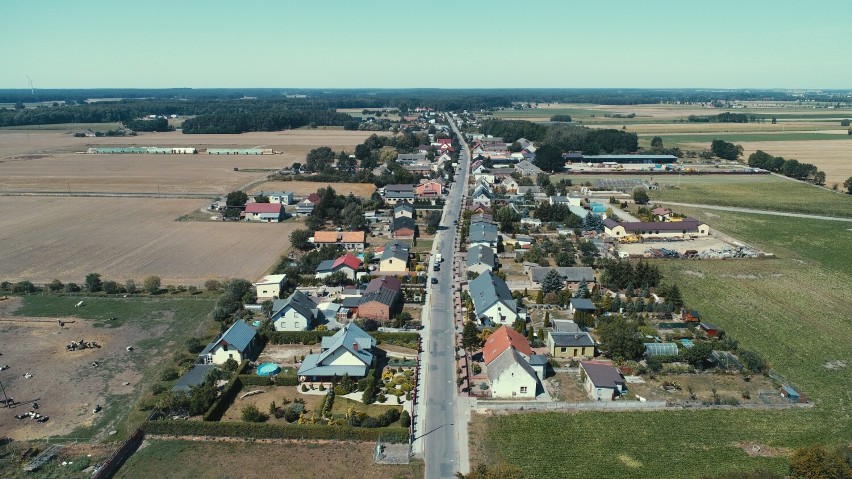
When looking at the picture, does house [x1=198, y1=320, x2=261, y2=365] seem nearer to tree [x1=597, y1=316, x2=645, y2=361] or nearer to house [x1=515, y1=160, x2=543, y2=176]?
tree [x1=597, y1=316, x2=645, y2=361]

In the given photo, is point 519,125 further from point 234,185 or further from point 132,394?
point 132,394

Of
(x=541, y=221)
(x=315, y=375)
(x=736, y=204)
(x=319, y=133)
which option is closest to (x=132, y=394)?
(x=315, y=375)

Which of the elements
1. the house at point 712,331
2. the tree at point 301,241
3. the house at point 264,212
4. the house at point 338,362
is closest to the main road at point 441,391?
the house at point 338,362

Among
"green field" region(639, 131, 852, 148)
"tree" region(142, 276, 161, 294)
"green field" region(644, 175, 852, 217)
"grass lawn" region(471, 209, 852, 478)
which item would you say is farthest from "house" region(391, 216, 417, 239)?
"green field" region(639, 131, 852, 148)

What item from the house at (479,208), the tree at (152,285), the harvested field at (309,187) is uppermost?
the harvested field at (309,187)

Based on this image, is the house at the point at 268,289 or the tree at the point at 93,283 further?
the tree at the point at 93,283

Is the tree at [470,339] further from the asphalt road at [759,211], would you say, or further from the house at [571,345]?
the asphalt road at [759,211]
